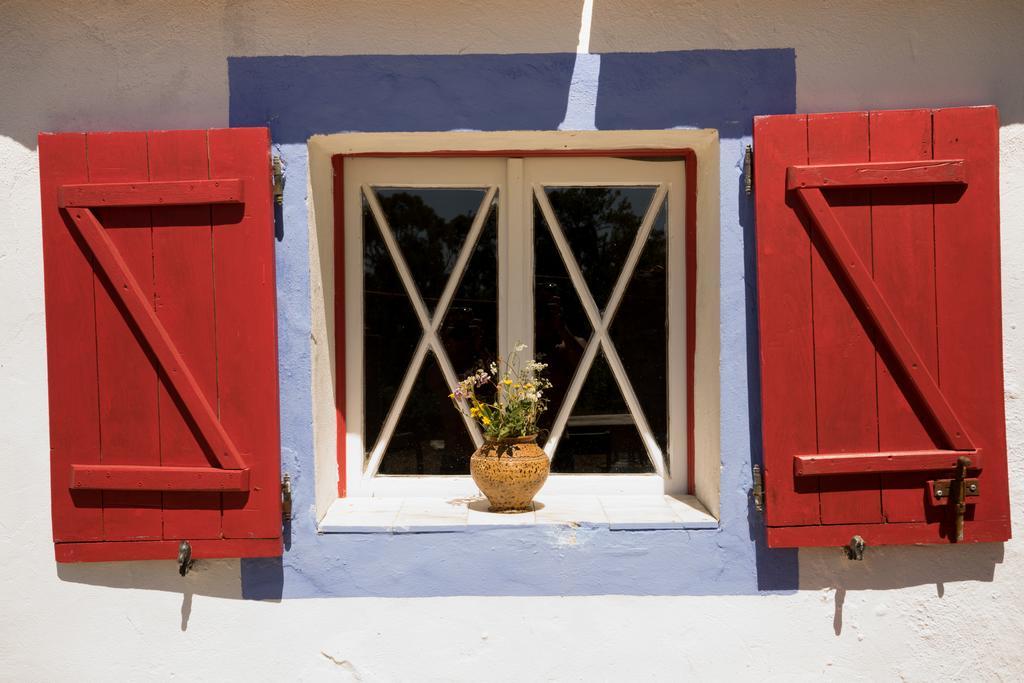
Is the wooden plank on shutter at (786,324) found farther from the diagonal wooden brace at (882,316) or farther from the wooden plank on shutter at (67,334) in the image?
the wooden plank on shutter at (67,334)

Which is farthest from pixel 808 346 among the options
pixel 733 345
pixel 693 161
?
pixel 693 161

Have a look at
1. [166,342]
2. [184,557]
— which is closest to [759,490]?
[184,557]

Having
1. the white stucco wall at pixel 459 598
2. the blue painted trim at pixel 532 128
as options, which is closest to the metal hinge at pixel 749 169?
the blue painted trim at pixel 532 128

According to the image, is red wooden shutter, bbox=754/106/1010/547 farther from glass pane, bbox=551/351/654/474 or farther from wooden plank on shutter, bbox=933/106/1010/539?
glass pane, bbox=551/351/654/474

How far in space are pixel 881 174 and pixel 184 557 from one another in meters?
2.47

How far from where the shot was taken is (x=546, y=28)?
2.55 metres

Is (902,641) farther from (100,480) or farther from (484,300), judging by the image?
(100,480)

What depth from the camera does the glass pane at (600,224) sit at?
290cm

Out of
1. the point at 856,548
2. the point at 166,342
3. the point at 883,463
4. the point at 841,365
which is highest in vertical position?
the point at 166,342

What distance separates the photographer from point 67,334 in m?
2.44

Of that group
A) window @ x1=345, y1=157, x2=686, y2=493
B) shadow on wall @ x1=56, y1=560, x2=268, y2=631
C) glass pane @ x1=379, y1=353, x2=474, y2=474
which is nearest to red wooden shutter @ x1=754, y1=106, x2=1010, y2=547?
window @ x1=345, y1=157, x2=686, y2=493

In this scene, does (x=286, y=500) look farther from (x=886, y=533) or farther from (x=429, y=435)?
(x=886, y=533)

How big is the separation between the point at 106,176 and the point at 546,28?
149 cm

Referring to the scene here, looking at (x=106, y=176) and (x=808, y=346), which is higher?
(x=106, y=176)
